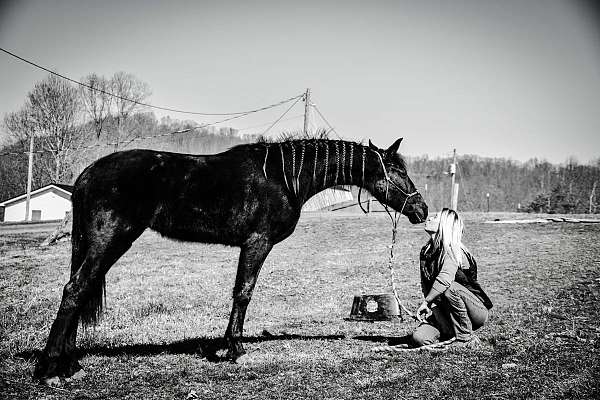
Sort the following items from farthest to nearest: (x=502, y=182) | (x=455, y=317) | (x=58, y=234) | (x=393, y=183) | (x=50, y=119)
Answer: (x=502, y=182)
(x=50, y=119)
(x=58, y=234)
(x=393, y=183)
(x=455, y=317)

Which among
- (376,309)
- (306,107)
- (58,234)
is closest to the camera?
(376,309)

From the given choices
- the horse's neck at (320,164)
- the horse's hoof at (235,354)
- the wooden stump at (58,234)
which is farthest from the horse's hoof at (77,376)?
the wooden stump at (58,234)

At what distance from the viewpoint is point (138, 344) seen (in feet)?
21.3

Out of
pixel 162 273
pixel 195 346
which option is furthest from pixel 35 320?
pixel 162 273

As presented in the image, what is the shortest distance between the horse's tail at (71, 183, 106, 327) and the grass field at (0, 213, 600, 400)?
614mm

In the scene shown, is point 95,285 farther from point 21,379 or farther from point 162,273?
point 162,273

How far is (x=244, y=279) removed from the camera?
18.4ft

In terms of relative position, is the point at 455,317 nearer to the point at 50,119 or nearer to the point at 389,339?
the point at 389,339

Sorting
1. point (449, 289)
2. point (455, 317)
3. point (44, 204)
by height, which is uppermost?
point (449, 289)

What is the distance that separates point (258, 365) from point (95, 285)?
2131 mm

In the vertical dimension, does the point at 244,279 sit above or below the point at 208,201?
below

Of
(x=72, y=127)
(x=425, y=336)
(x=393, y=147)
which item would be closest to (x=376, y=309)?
(x=425, y=336)

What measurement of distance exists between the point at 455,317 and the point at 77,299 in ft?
15.3

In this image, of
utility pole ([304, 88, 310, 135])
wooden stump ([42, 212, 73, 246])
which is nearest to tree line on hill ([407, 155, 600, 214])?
utility pole ([304, 88, 310, 135])
